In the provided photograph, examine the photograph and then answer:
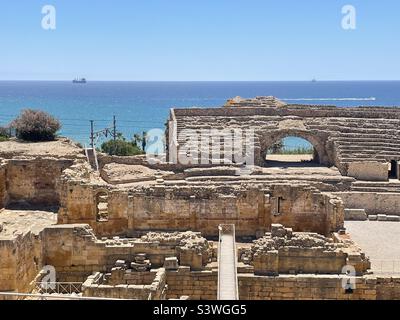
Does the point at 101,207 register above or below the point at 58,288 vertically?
above

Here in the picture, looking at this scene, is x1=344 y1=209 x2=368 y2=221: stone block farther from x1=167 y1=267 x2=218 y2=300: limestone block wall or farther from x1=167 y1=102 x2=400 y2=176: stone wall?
x1=167 y1=267 x2=218 y2=300: limestone block wall

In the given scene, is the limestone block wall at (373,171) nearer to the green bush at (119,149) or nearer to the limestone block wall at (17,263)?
the limestone block wall at (17,263)

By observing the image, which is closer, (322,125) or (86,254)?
(86,254)

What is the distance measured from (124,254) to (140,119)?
304 ft

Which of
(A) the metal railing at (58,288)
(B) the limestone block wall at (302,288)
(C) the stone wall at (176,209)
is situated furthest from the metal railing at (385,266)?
(A) the metal railing at (58,288)

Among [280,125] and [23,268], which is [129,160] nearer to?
[280,125]

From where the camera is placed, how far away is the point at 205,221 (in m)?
19.9

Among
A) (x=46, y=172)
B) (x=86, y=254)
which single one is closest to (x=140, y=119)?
(x=46, y=172)

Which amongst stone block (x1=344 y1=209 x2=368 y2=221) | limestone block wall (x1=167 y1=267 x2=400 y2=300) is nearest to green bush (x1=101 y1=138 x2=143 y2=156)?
stone block (x1=344 y1=209 x2=368 y2=221)

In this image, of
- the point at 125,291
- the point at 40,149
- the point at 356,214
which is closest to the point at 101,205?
the point at 40,149

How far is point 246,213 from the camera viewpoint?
787 inches

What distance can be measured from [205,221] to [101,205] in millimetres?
4225

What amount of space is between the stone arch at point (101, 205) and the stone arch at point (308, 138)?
10.3 metres

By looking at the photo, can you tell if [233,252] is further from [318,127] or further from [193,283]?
[318,127]
